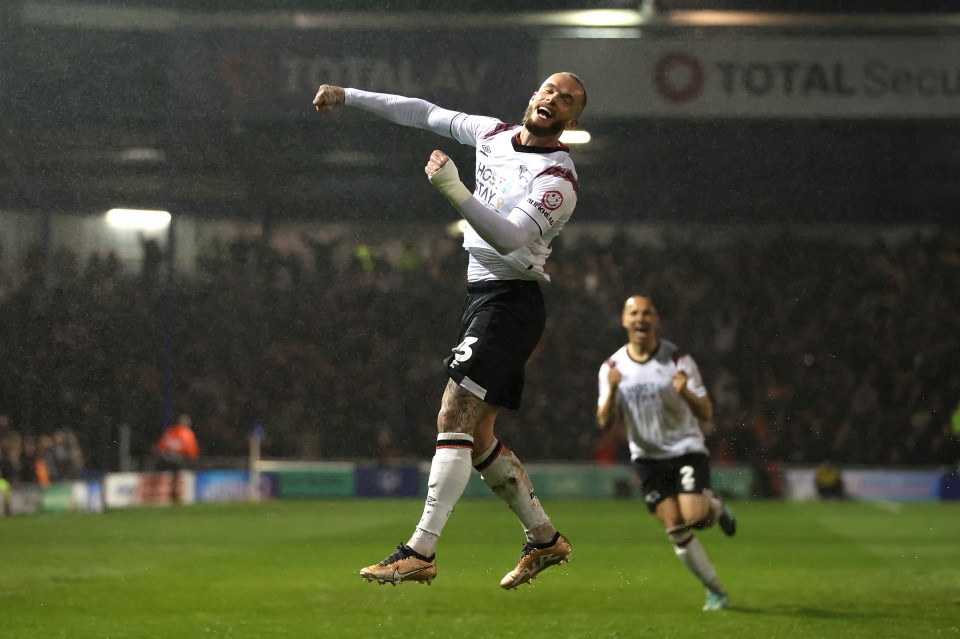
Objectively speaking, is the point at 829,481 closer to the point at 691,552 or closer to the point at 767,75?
the point at 767,75

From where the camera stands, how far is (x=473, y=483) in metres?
23.8

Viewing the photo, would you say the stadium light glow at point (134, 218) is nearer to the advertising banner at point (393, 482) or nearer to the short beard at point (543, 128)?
the short beard at point (543, 128)

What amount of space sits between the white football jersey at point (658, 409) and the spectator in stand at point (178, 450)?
701 centimetres

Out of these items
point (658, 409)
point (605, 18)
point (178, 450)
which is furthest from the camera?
point (178, 450)

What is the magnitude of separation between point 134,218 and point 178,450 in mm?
8633

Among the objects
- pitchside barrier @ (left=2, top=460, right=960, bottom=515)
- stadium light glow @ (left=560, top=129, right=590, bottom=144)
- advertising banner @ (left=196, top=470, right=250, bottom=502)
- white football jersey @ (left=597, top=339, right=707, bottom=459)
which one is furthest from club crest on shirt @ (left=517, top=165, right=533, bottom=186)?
advertising banner @ (left=196, top=470, right=250, bottom=502)

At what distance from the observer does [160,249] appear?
1096 centimetres

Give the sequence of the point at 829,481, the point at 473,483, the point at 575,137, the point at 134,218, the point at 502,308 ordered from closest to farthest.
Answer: the point at 502,308 < the point at 134,218 < the point at 575,137 < the point at 473,483 < the point at 829,481

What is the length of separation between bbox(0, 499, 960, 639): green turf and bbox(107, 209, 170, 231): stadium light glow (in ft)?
9.76

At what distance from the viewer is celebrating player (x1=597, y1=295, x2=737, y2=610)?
1011 centimetres

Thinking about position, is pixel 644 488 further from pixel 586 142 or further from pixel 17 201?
pixel 17 201

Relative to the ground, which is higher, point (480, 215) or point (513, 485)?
point (480, 215)

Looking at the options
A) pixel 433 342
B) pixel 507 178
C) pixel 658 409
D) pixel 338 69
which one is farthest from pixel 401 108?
pixel 433 342

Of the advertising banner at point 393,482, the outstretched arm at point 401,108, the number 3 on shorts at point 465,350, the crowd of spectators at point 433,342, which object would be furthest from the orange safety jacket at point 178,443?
the number 3 on shorts at point 465,350
